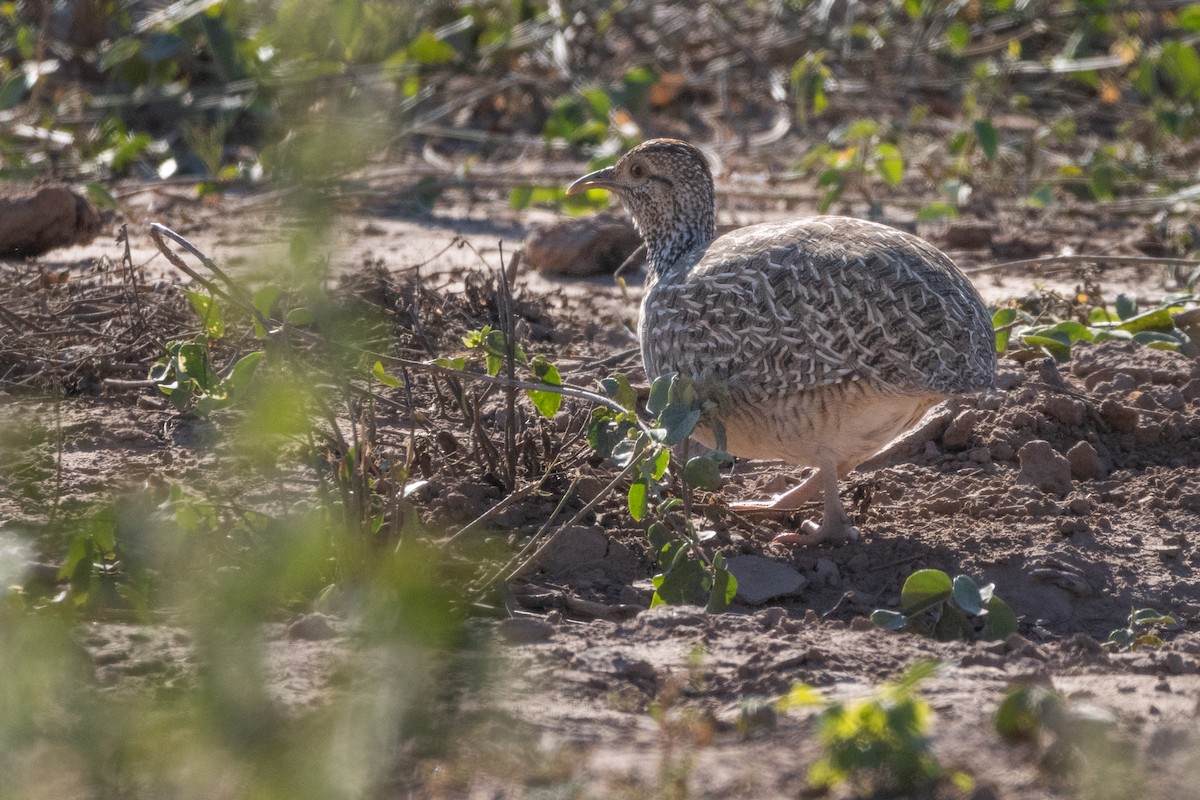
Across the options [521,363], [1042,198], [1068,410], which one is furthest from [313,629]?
[1042,198]

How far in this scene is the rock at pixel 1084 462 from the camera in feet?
17.5

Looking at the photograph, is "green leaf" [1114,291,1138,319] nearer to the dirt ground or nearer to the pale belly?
the dirt ground

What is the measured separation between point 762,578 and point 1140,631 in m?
1.16

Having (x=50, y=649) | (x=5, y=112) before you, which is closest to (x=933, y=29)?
(x=5, y=112)

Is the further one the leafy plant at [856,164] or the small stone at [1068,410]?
the leafy plant at [856,164]

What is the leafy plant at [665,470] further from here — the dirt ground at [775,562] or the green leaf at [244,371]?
the green leaf at [244,371]

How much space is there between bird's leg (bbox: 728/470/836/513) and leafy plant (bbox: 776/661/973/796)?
2390mm

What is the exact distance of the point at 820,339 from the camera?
175 inches

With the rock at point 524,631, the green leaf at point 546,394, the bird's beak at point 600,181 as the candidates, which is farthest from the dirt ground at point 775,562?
the bird's beak at point 600,181

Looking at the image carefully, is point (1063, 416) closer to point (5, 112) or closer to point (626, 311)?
point (626, 311)

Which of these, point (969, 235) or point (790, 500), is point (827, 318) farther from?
point (969, 235)

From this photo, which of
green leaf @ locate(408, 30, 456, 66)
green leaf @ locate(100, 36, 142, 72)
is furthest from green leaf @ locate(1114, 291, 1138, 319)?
green leaf @ locate(100, 36, 142, 72)

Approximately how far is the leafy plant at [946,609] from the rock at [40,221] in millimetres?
4814

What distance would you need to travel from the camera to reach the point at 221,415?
536cm
